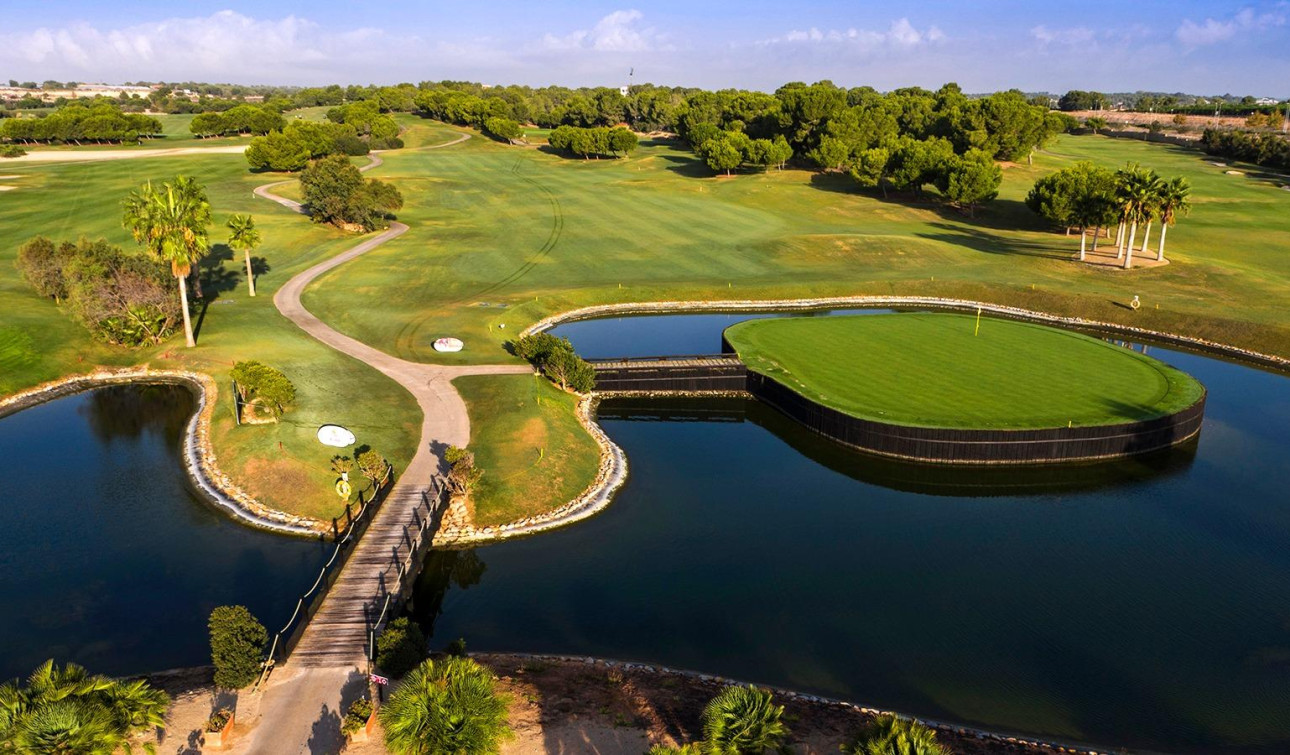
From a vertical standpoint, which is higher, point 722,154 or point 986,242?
point 722,154

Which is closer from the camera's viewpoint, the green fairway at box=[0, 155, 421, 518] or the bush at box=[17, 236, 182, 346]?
the green fairway at box=[0, 155, 421, 518]

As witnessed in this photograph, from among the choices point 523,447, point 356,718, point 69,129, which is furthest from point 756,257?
point 69,129

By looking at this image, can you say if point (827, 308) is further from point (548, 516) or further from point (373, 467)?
point (373, 467)

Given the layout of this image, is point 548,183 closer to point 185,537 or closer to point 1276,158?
point 185,537

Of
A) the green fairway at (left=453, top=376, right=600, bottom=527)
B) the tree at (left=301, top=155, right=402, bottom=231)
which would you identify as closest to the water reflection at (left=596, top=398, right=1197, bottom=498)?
the green fairway at (left=453, top=376, right=600, bottom=527)

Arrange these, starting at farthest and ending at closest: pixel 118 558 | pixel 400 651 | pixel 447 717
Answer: pixel 118 558 → pixel 400 651 → pixel 447 717

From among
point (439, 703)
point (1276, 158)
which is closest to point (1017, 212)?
point (1276, 158)

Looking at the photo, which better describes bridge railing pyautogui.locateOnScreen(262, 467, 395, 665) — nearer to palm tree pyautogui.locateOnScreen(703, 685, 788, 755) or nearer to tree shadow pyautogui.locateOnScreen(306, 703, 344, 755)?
tree shadow pyautogui.locateOnScreen(306, 703, 344, 755)
